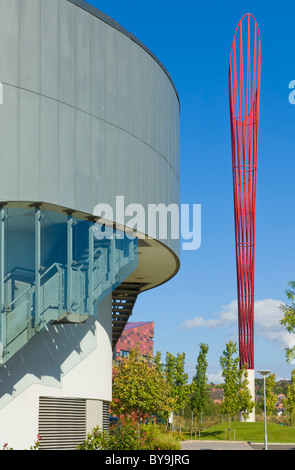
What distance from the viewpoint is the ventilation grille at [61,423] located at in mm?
21906

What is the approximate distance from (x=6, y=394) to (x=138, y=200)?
7.02 meters

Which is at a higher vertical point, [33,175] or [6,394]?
[33,175]

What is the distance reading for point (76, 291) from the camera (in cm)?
2094

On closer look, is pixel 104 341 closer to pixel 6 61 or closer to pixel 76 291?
pixel 76 291

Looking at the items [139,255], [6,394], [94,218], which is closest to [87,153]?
[94,218]

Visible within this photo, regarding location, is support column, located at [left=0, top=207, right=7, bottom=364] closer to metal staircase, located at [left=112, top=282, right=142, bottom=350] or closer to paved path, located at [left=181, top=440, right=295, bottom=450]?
metal staircase, located at [left=112, top=282, right=142, bottom=350]

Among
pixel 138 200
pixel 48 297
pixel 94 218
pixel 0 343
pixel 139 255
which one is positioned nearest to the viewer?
pixel 0 343

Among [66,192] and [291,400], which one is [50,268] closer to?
[66,192]

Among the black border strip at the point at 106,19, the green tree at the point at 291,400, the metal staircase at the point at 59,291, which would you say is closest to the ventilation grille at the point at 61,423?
the metal staircase at the point at 59,291

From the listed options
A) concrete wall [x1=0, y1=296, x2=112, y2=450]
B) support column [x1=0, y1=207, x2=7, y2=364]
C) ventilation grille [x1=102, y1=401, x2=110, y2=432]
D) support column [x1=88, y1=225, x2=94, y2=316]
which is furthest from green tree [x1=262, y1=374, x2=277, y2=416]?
support column [x1=0, y1=207, x2=7, y2=364]

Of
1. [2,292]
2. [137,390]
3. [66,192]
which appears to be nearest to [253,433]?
[137,390]

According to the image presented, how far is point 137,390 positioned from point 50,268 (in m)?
23.1

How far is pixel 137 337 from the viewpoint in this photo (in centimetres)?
8881

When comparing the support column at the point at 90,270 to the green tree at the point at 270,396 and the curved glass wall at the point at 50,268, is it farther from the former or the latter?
the green tree at the point at 270,396
